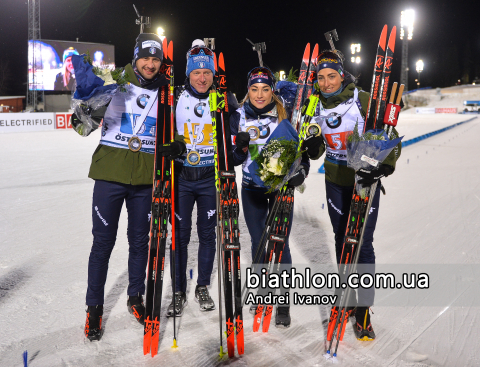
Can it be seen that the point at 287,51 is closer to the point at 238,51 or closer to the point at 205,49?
the point at 238,51

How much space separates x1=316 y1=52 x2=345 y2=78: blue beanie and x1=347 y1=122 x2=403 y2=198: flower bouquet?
0.56 metres

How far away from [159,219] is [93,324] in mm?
903

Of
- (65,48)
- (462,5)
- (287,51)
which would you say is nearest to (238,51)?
(287,51)

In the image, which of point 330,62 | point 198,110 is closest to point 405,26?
point 330,62

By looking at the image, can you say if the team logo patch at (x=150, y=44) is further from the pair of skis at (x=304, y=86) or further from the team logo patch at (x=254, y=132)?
the pair of skis at (x=304, y=86)

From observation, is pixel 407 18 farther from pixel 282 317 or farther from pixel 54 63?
pixel 282 317

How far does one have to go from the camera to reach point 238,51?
44812 millimetres

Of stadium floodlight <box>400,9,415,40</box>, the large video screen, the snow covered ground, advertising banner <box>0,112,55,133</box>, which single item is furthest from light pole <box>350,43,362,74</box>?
the snow covered ground

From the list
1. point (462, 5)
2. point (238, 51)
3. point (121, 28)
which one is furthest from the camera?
point (462, 5)

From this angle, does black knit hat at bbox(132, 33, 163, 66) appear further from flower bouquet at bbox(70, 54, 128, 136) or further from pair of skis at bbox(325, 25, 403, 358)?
pair of skis at bbox(325, 25, 403, 358)

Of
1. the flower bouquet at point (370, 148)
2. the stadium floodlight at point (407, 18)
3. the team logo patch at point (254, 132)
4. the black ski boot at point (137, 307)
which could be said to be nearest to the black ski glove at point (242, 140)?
the team logo patch at point (254, 132)

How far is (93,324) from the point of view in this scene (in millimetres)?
2857

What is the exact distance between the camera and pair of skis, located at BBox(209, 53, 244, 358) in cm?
268

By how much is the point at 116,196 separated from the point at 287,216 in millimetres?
1238
